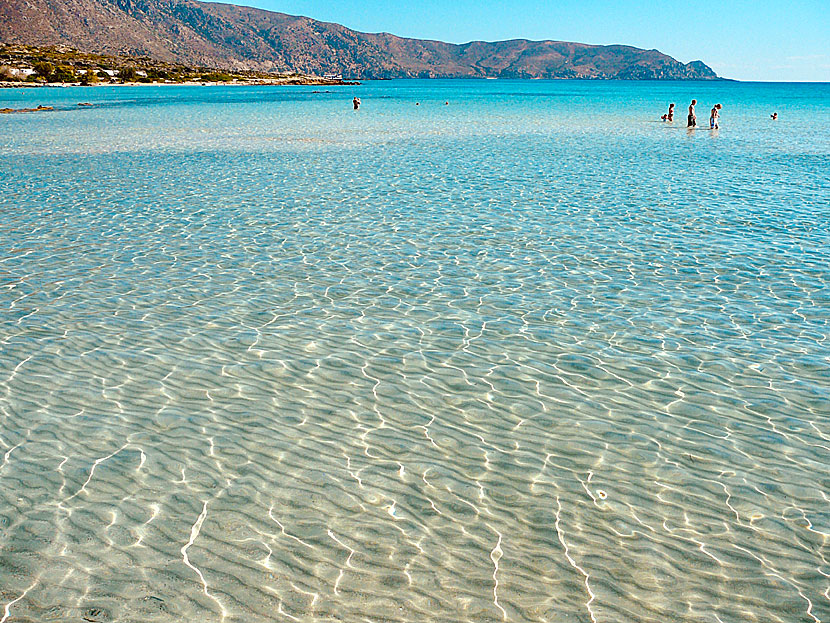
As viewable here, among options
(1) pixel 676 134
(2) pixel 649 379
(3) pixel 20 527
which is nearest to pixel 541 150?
(1) pixel 676 134

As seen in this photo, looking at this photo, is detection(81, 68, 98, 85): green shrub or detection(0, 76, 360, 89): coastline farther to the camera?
detection(81, 68, 98, 85): green shrub

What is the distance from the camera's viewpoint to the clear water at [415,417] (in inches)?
215

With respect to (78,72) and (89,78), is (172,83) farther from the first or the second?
(89,78)

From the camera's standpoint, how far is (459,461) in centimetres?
710

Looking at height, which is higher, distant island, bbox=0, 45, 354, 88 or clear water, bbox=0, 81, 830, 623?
distant island, bbox=0, 45, 354, 88

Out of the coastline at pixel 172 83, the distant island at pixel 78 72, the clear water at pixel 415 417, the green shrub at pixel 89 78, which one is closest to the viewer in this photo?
the clear water at pixel 415 417

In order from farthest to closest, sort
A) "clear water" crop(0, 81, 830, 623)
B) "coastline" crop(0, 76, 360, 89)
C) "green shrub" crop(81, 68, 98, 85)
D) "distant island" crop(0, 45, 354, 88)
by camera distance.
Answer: "green shrub" crop(81, 68, 98, 85)
"distant island" crop(0, 45, 354, 88)
"coastline" crop(0, 76, 360, 89)
"clear water" crop(0, 81, 830, 623)

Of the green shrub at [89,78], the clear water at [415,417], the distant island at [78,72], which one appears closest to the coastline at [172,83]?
the distant island at [78,72]

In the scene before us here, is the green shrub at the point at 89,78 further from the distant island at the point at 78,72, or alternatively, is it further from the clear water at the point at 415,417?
the clear water at the point at 415,417

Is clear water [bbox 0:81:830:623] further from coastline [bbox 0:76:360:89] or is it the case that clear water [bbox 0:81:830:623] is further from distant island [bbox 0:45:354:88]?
distant island [bbox 0:45:354:88]

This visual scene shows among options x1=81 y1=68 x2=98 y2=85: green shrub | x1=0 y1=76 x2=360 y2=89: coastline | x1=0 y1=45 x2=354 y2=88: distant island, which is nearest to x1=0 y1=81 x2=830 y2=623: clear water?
x1=0 y1=76 x2=360 y2=89: coastline

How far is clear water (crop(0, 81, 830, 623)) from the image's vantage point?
18.0 ft

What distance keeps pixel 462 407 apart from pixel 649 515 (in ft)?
8.35

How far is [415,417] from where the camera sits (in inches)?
314
